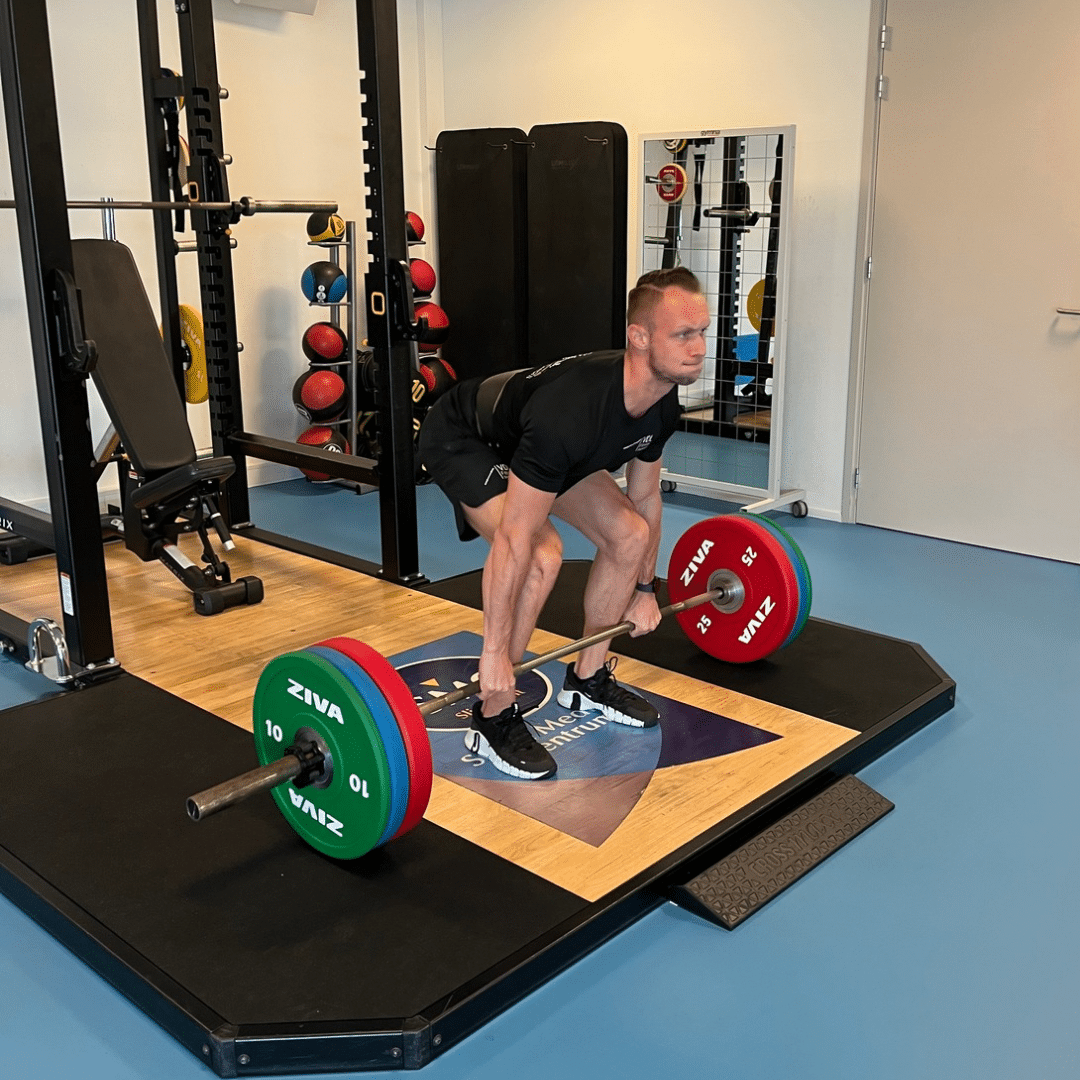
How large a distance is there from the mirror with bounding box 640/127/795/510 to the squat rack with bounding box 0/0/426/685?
1.69 metres

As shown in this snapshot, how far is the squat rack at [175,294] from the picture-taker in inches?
122

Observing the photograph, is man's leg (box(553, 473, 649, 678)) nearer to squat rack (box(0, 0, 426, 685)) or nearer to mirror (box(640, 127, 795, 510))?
squat rack (box(0, 0, 426, 685))

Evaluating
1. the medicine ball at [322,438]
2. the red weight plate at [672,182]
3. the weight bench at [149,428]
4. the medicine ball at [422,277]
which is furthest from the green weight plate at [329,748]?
the medicine ball at [422,277]

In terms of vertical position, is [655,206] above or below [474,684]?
above

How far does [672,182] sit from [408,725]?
386 cm

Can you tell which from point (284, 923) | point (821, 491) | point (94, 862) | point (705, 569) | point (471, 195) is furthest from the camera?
point (471, 195)

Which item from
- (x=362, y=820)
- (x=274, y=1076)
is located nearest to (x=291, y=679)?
(x=362, y=820)

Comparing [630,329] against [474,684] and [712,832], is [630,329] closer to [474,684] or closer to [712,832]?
[474,684]

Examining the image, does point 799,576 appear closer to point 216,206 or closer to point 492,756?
point 492,756

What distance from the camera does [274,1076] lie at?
1.96 metres

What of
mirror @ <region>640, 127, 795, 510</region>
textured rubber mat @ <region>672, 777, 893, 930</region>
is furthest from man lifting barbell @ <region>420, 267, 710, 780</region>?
mirror @ <region>640, 127, 795, 510</region>

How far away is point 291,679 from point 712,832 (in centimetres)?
96

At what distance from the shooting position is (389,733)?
219cm

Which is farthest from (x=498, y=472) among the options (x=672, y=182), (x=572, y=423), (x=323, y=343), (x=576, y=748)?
(x=323, y=343)
